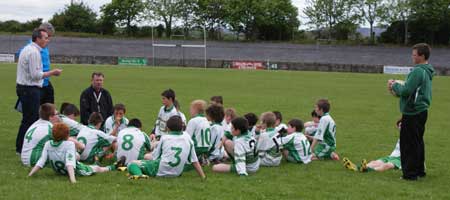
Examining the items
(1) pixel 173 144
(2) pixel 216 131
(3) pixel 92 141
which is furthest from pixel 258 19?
(1) pixel 173 144

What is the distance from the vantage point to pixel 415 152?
8797 mm

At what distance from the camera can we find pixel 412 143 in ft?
28.8

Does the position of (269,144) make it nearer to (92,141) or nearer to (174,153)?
(174,153)

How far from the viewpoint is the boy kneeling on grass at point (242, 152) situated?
29.6ft

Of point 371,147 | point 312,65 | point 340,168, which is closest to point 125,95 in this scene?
point 371,147

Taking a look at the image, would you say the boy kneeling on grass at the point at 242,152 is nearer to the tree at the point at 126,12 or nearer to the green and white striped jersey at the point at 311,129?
the green and white striped jersey at the point at 311,129

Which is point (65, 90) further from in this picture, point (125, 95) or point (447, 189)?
point (447, 189)

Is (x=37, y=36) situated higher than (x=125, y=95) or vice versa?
(x=37, y=36)

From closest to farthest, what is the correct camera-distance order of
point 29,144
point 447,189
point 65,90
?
point 447,189, point 29,144, point 65,90

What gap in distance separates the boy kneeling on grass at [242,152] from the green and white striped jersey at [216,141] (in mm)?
709

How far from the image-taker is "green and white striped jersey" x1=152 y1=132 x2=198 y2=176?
27.9 ft

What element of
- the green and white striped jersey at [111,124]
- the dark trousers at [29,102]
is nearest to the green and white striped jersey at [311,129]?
the green and white striped jersey at [111,124]

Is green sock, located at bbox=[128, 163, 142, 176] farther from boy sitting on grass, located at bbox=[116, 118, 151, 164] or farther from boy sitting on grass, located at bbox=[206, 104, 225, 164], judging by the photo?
boy sitting on grass, located at bbox=[206, 104, 225, 164]

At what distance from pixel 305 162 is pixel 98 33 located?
87.6 metres
